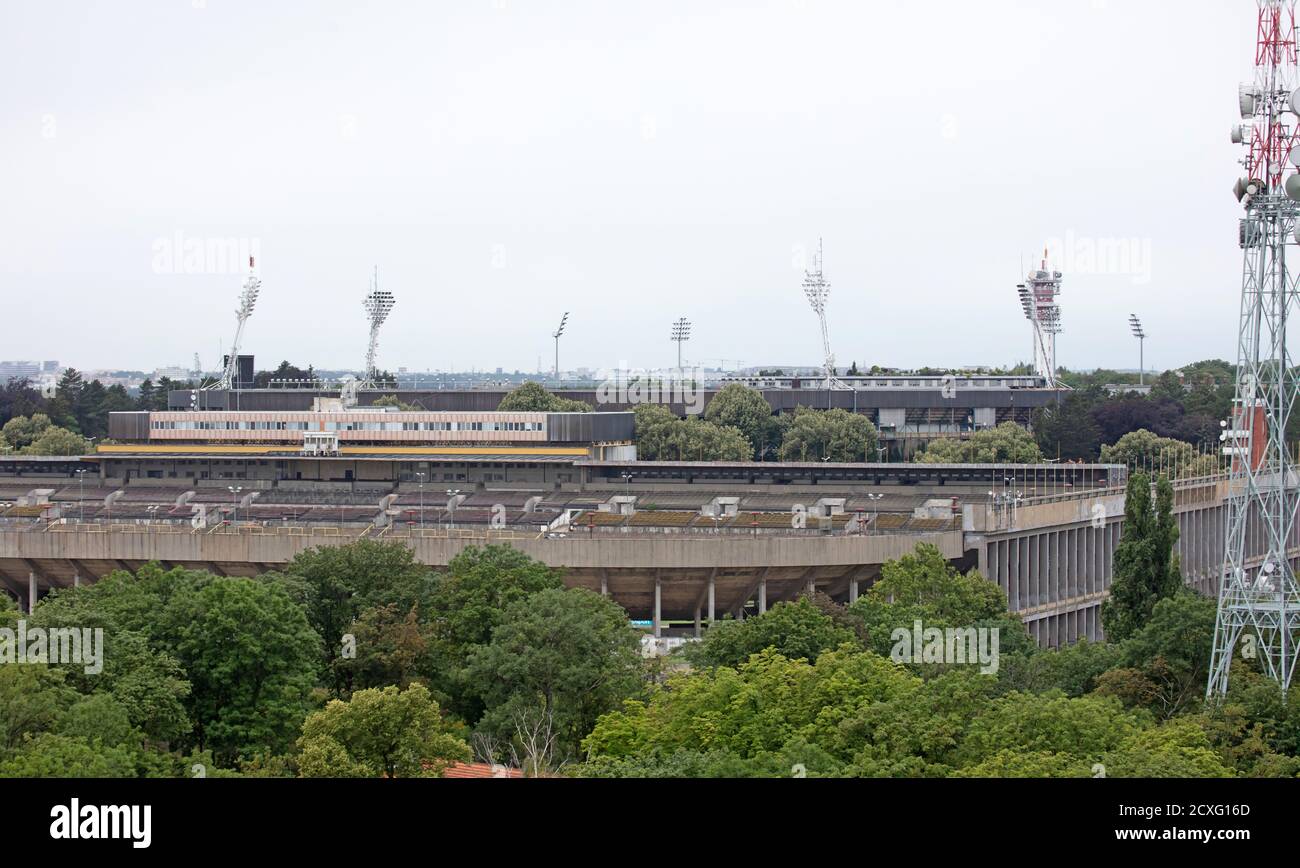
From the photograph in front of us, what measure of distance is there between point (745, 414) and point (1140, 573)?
73.9m

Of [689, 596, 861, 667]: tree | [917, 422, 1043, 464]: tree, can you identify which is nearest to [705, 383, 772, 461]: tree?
[917, 422, 1043, 464]: tree

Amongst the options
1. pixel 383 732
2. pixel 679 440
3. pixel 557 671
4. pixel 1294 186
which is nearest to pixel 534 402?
pixel 679 440

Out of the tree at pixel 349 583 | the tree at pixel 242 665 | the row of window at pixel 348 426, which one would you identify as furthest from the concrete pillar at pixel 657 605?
the tree at pixel 242 665

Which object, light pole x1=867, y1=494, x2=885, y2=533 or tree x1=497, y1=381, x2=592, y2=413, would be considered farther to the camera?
tree x1=497, y1=381, x2=592, y2=413

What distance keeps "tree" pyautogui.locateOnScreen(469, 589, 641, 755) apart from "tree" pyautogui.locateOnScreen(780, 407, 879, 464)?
2882 inches

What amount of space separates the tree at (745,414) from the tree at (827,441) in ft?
17.1

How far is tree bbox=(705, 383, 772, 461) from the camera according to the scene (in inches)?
4774

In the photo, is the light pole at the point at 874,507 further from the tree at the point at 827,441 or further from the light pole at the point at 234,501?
the tree at the point at 827,441

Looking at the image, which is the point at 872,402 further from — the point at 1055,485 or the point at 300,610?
the point at 300,610

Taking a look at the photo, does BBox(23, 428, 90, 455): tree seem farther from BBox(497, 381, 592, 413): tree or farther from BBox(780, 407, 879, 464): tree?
BBox(780, 407, 879, 464): tree

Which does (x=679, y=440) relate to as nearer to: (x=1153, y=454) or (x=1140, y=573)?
(x=1153, y=454)

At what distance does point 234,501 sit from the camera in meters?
79.1

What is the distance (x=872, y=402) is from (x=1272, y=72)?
4020 inches
